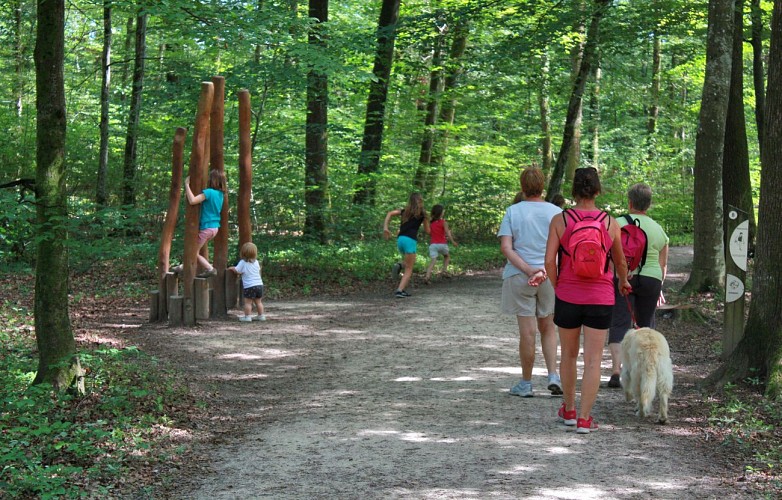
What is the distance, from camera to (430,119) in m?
24.5

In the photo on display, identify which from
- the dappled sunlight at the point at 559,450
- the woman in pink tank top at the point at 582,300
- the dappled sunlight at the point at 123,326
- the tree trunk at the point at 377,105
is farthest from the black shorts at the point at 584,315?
the tree trunk at the point at 377,105

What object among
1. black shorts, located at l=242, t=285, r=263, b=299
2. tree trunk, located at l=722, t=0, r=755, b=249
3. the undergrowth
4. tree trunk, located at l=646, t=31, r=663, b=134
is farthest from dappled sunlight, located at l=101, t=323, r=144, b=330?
tree trunk, located at l=646, t=31, r=663, b=134

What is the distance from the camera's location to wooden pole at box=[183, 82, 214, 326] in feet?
37.9

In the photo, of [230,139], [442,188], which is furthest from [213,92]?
[442,188]

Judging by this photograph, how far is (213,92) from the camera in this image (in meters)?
12.1

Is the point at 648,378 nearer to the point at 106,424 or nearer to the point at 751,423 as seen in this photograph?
the point at 751,423

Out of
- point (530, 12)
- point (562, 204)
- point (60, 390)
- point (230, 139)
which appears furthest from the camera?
point (530, 12)

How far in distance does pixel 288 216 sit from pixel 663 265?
31.3ft

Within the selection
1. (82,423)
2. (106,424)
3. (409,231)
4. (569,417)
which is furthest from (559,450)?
(409,231)

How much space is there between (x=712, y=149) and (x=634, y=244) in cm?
543

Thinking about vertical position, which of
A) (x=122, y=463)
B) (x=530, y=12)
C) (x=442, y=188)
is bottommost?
(x=122, y=463)

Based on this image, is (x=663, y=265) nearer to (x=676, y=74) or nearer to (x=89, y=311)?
(x=89, y=311)

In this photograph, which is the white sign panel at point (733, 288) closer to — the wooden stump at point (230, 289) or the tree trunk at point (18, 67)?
the wooden stump at point (230, 289)

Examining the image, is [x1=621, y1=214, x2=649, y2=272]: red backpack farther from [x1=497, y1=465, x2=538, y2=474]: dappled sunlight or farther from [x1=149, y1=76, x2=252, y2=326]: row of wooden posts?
[x1=149, y1=76, x2=252, y2=326]: row of wooden posts
